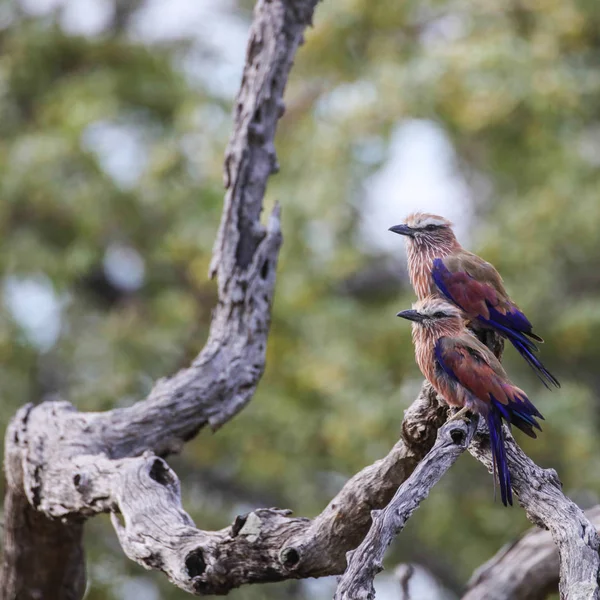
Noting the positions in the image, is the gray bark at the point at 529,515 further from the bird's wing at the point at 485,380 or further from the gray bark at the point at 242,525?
the gray bark at the point at 242,525

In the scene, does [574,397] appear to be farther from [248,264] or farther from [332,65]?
[248,264]

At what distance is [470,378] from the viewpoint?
270cm

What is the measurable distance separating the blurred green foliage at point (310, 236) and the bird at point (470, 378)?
3682 mm

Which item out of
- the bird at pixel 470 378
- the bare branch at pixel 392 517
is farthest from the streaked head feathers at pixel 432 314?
the bare branch at pixel 392 517

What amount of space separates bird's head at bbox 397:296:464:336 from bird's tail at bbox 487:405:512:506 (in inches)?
12.2

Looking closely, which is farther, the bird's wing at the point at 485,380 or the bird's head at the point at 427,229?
the bird's head at the point at 427,229

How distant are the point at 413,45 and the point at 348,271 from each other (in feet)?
6.80

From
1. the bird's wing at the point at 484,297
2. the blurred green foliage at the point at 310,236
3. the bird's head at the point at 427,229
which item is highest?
the blurred green foliage at the point at 310,236

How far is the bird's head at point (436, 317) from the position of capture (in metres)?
2.93

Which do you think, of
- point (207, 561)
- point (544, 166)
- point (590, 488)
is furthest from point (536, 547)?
point (544, 166)

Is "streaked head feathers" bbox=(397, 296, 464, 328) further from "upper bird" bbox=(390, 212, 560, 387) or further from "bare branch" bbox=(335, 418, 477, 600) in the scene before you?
"bare branch" bbox=(335, 418, 477, 600)

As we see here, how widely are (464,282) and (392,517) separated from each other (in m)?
0.98

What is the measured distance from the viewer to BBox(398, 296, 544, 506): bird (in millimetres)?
2682

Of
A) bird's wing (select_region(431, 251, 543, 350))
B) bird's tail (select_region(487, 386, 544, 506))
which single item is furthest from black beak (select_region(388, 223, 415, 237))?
bird's tail (select_region(487, 386, 544, 506))
